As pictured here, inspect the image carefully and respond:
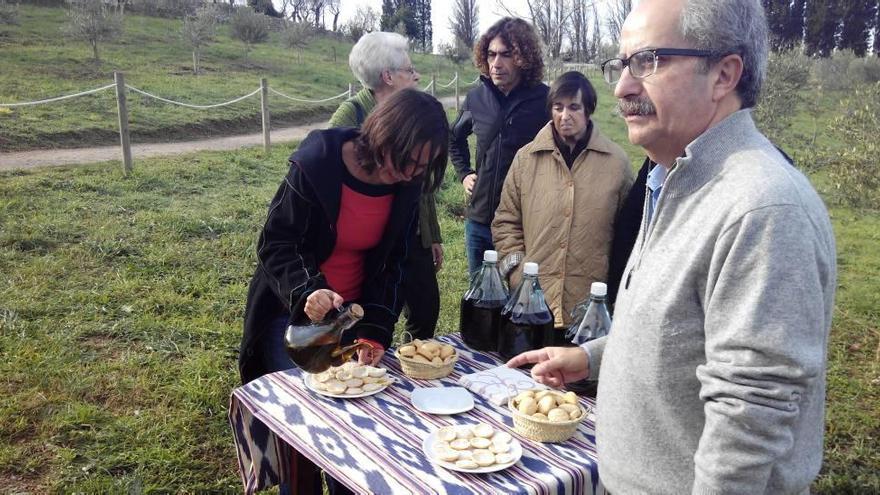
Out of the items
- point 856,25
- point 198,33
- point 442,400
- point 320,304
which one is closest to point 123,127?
point 320,304

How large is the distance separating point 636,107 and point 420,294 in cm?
206

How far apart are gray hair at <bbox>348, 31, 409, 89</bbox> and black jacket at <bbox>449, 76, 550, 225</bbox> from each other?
533mm

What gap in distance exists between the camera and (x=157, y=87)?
45.2 ft

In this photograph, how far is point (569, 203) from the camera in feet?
9.12

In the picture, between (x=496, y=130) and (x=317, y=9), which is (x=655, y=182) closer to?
(x=496, y=130)

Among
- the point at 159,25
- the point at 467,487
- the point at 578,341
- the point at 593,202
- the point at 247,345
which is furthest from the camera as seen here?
the point at 159,25

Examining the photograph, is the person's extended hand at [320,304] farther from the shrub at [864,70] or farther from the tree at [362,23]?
the tree at [362,23]

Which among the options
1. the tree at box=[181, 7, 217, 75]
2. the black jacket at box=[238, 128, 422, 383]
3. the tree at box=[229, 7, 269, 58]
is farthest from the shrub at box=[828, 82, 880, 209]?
the tree at box=[229, 7, 269, 58]

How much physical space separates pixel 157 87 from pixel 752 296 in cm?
1468

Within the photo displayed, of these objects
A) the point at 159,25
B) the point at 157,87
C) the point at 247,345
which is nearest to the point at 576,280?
the point at 247,345

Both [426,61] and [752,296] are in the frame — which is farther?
[426,61]

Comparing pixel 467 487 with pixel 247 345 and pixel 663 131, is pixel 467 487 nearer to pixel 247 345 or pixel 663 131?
pixel 663 131

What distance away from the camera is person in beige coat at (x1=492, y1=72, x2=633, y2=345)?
2.79 metres

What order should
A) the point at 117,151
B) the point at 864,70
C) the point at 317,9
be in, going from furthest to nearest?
the point at 317,9
the point at 864,70
the point at 117,151
